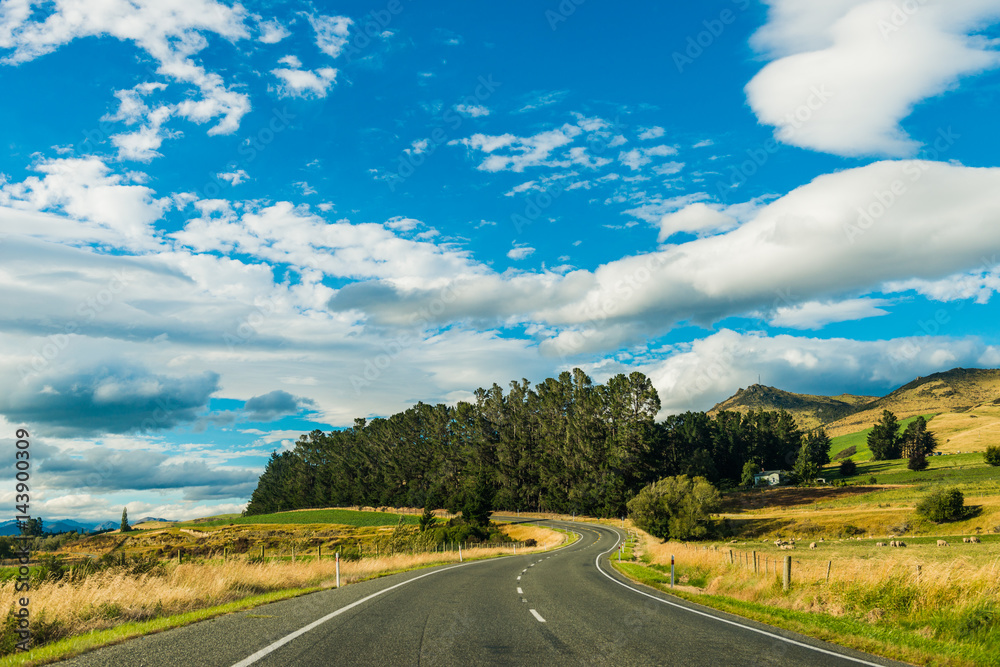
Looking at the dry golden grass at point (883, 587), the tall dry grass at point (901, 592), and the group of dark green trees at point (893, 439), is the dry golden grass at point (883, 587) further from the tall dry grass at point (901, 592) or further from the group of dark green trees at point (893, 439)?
the group of dark green trees at point (893, 439)

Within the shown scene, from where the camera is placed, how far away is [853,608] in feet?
48.6

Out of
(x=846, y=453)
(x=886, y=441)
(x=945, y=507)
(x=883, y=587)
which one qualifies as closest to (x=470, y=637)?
(x=883, y=587)

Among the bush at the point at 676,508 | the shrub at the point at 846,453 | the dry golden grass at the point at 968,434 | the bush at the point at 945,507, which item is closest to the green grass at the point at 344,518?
the bush at the point at 676,508

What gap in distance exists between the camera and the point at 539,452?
121938 mm

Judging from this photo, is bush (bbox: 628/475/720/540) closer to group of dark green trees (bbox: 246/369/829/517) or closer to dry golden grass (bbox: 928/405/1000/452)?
group of dark green trees (bbox: 246/369/829/517)

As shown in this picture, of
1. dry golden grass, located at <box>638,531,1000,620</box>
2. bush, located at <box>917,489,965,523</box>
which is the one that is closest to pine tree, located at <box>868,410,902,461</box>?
bush, located at <box>917,489,965,523</box>

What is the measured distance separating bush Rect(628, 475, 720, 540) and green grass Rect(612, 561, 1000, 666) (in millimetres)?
51504

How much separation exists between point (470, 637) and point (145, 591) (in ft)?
26.0

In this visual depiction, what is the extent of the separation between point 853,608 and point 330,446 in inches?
6668

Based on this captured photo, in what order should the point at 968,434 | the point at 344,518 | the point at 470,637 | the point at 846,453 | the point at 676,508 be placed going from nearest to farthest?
the point at 470,637 → the point at 676,508 → the point at 344,518 → the point at 968,434 → the point at 846,453

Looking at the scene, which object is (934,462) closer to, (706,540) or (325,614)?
(706,540)

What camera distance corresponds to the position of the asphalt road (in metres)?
8.32

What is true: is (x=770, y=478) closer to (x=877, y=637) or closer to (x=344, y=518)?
(x=344, y=518)

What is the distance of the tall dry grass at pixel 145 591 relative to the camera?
10.9 m
